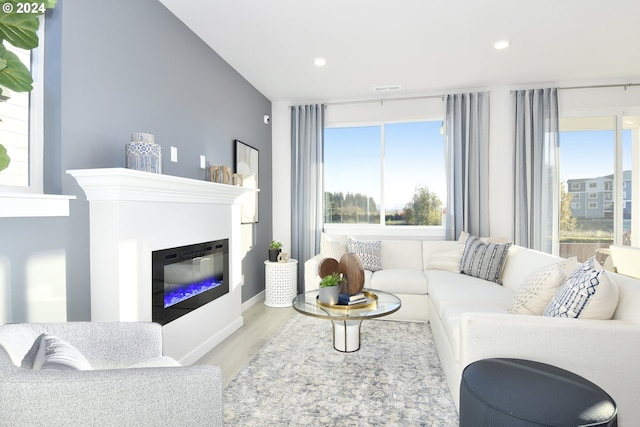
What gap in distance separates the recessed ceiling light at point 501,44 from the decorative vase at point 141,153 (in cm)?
303

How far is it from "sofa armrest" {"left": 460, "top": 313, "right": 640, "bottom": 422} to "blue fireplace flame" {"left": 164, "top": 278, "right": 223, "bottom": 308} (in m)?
1.90

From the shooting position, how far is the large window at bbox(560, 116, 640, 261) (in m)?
4.18

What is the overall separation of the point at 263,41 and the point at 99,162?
1.84m

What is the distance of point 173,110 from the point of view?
2777 millimetres

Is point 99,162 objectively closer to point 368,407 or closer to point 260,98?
point 368,407

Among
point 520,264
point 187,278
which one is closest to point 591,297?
point 520,264

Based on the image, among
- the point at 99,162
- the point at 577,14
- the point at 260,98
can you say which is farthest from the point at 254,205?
the point at 577,14

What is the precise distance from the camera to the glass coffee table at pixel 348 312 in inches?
96.3

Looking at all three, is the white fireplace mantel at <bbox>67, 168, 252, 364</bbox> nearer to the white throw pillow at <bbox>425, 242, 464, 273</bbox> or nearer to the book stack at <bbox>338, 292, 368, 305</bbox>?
the book stack at <bbox>338, 292, 368, 305</bbox>

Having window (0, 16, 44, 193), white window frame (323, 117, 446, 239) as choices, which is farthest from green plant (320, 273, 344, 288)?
white window frame (323, 117, 446, 239)

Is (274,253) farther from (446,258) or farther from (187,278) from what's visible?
(446,258)

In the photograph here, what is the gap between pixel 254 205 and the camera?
14.3 feet

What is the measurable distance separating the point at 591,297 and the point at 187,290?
2520 mm

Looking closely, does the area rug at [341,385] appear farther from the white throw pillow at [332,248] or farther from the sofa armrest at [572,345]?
the white throw pillow at [332,248]
